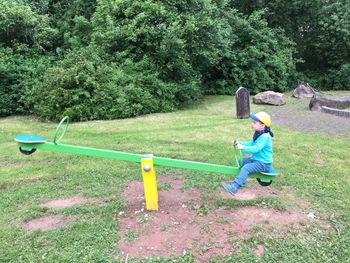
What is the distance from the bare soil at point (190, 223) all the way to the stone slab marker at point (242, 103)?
18.3 ft

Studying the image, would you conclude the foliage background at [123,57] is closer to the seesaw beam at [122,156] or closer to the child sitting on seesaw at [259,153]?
the seesaw beam at [122,156]

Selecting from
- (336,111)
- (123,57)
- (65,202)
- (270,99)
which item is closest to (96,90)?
(123,57)

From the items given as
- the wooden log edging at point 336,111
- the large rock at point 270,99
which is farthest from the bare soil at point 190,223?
the large rock at point 270,99

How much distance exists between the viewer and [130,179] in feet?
18.0

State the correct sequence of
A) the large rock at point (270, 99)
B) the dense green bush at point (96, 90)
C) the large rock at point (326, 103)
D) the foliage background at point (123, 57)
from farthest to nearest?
the large rock at point (270, 99) < the large rock at point (326, 103) < the foliage background at point (123, 57) < the dense green bush at point (96, 90)

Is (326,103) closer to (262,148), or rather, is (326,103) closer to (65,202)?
(262,148)

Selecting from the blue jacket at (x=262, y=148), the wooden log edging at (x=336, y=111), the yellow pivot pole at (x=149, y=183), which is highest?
the blue jacket at (x=262, y=148)

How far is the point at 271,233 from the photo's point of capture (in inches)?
153

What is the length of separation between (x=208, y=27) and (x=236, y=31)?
18.3 feet

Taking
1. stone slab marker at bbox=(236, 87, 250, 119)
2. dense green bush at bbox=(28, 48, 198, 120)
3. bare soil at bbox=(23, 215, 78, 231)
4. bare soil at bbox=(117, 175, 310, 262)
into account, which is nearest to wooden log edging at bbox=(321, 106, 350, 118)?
stone slab marker at bbox=(236, 87, 250, 119)

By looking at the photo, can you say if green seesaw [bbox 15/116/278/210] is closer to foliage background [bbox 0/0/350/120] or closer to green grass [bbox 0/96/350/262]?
green grass [bbox 0/96/350/262]

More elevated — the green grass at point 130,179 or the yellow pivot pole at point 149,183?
the yellow pivot pole at point 149,183

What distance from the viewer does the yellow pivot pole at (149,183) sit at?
4.21 meters

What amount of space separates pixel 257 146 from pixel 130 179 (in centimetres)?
208
